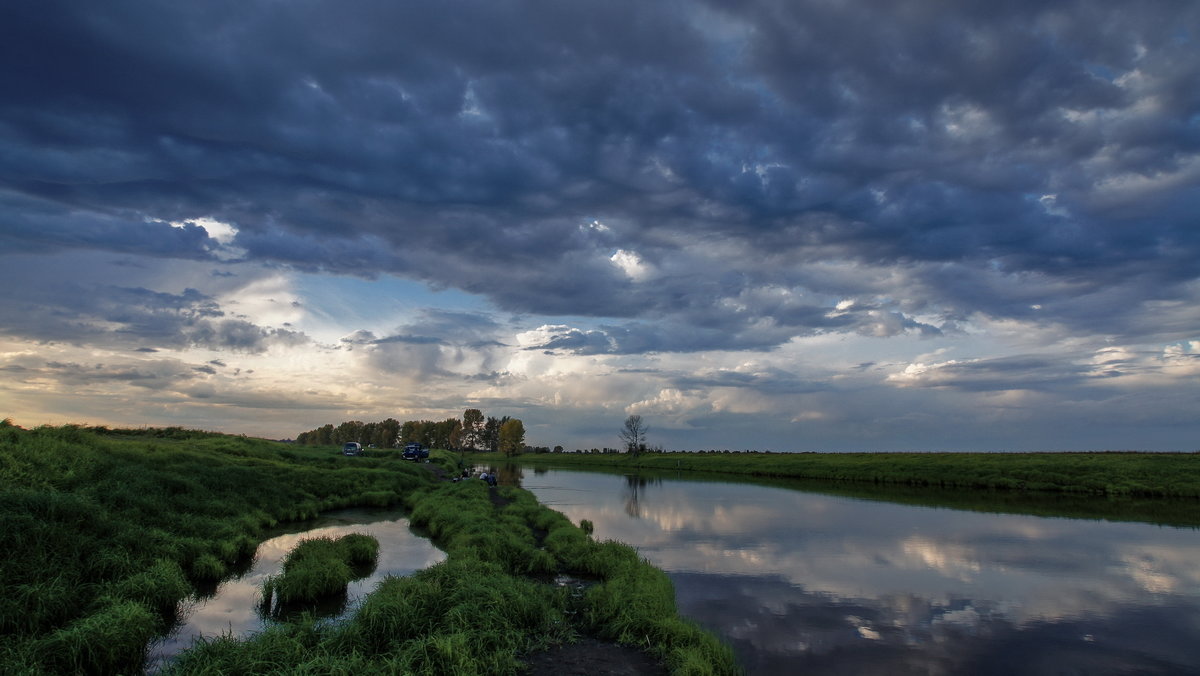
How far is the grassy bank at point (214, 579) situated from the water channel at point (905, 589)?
1637mm

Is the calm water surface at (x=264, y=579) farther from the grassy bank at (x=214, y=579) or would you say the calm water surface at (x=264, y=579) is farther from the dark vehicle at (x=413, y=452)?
the dark vehicle at (x=413, y=452)

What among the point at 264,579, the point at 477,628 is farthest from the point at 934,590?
the point at 264,579

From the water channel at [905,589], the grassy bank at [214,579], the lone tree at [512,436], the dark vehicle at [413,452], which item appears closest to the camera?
the grassy bank at [214,579]

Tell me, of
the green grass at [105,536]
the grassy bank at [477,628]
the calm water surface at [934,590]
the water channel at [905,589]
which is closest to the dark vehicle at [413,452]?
the water channel at [905,589]

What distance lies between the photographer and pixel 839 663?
46.4 ft

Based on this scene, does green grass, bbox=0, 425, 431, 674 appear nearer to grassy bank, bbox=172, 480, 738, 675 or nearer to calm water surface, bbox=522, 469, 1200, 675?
grassy bank, bbox=172, 480, 738, 675

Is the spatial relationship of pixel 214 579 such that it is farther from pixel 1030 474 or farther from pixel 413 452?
pixel 1030 474

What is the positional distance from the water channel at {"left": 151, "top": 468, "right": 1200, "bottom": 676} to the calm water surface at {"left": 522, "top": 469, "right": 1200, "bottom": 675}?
8 cm

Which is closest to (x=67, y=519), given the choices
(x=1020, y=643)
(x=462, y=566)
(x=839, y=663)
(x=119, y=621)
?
(x=119, y=621)

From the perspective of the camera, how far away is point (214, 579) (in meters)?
19.9

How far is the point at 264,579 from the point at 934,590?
78.8 ft

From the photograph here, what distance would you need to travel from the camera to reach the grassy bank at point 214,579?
11125 millimetres

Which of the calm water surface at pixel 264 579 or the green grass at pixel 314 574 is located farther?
the green grass at pixel 314 574

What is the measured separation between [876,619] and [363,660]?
1478 cm
